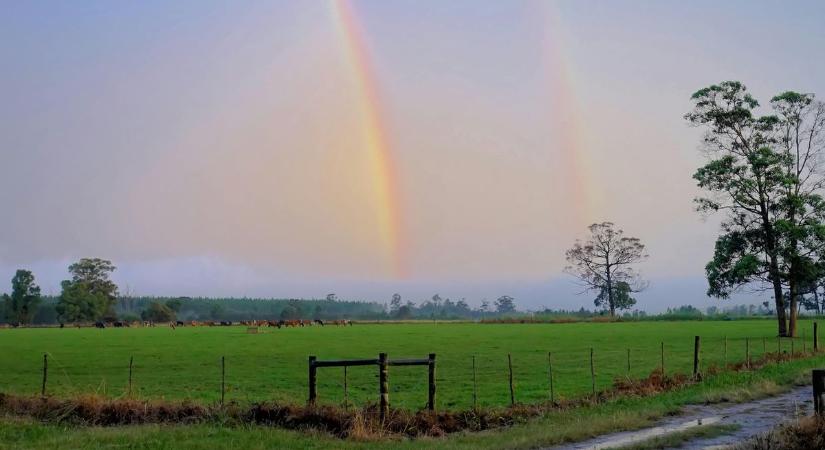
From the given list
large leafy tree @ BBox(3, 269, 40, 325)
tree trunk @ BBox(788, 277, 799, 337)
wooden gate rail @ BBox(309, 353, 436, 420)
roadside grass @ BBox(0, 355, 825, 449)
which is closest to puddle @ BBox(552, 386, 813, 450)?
roadside grass @ BBox(0, 355, 825, 449)

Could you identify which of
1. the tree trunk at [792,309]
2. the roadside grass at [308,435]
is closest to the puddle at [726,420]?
the roadside grass at [308,435]

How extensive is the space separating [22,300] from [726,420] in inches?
8238

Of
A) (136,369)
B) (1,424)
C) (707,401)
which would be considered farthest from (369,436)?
(136,369)

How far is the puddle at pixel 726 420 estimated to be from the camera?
16609 mm

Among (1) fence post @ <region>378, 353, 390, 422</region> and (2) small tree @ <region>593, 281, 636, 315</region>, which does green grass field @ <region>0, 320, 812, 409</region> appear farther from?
(2) small tree @ <region>593, 281, 636, 315</region>

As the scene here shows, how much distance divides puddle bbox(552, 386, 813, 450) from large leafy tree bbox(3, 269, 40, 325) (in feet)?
677

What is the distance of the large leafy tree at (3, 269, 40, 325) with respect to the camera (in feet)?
641

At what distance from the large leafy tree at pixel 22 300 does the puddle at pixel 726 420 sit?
677 feet

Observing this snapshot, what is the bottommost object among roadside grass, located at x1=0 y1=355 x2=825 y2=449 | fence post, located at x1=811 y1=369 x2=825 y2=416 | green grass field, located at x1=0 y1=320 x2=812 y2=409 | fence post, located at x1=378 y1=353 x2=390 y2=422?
green grass field, located at x1=0 y1=320 x2=812 y2=409

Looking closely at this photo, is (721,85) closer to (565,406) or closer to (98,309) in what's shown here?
(565,406)

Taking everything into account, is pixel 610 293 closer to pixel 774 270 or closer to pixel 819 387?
pixel 774 270

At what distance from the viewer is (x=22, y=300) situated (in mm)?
195625

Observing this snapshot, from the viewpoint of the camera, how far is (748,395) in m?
24.8

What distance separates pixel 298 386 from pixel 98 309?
179 meters
